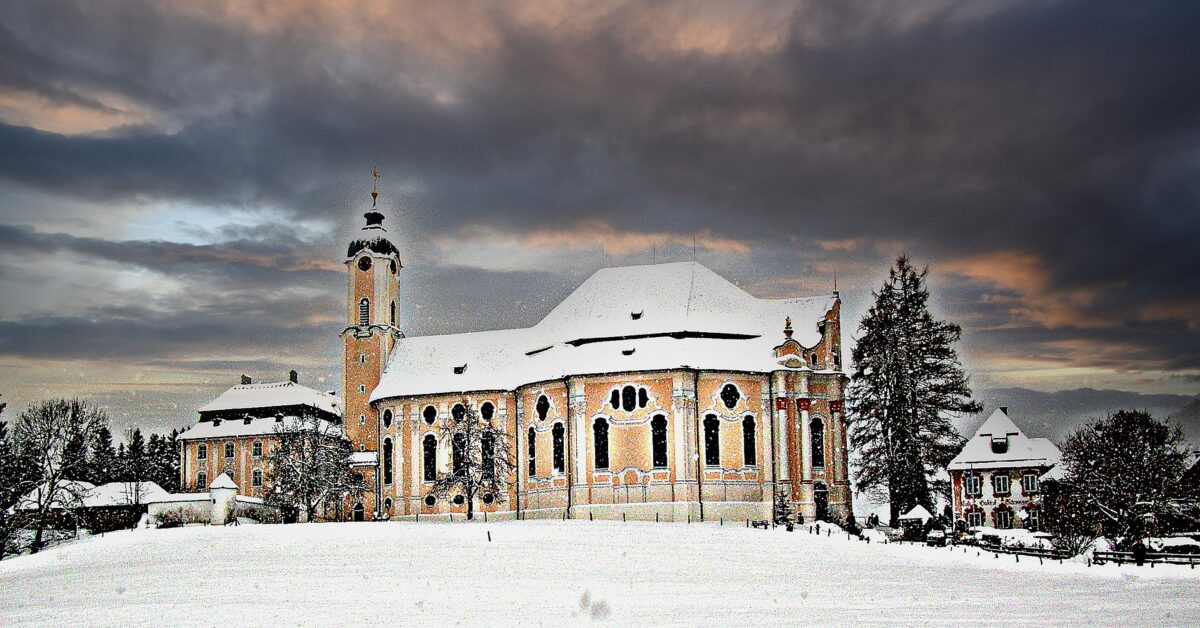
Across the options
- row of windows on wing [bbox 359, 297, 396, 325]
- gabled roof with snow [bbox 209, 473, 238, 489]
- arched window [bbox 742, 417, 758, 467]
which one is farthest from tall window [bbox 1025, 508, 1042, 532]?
gabled roof with snow [bbox 209, 473, 238, 489]

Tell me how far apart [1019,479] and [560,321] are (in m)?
26.8

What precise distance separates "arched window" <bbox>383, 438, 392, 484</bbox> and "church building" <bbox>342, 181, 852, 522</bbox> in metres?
0.06

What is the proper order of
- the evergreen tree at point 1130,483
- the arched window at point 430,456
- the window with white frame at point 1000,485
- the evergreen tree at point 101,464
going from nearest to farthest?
the evergreen tree at point 1130,483, the window with white frame at point 1000,485, the arched window at point 430,456, the evergreen tree at point 101,464

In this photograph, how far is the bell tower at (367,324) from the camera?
7438cm

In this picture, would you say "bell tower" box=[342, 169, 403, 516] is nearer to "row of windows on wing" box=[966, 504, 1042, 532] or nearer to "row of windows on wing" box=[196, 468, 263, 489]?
"row of windows on wing" box=[196, 468, 263, 489]

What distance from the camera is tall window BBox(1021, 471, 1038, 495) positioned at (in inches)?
2662

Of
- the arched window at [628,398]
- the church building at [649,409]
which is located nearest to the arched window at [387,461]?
the church building at [649,409]

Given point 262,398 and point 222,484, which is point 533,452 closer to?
point 222,484

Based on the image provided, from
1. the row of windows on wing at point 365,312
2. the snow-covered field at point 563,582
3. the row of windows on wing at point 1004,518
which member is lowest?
the row of windows on wing at point 1004,518

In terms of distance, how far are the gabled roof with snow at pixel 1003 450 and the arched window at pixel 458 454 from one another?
2721 centimetres

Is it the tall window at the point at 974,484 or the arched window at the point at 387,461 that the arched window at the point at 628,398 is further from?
the tall window at the point at 974,484

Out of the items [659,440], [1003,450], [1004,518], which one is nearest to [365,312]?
[659,440]

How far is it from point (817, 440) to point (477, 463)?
17.8 m

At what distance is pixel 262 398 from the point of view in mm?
90062
